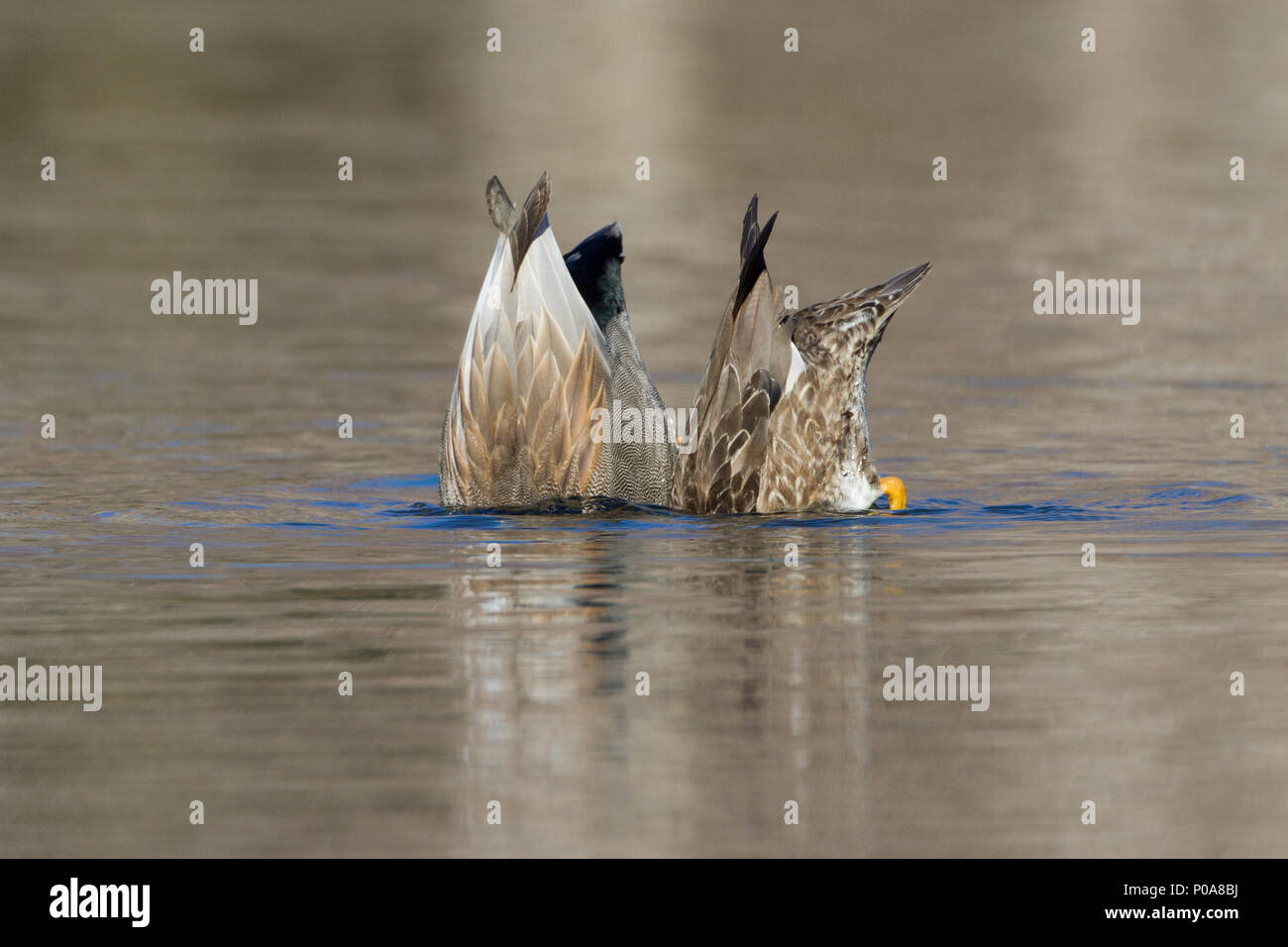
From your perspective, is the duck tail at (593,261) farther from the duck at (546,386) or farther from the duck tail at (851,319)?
the duck tail at (851,319)

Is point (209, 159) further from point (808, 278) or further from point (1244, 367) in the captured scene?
point (1244, 367)

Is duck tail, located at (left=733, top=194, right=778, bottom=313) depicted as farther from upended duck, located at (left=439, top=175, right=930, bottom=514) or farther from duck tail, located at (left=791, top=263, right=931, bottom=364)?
duck tail, located at (left=791, top=263, right=931, bottom=364)

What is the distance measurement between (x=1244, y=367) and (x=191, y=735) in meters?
10.4

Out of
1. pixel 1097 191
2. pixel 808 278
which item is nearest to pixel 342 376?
pixel 808 278

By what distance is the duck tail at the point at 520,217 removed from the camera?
10781 millimetres

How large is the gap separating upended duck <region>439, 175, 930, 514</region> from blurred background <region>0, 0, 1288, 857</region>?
9.3 inches

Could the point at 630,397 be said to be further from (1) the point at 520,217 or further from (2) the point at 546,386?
(1) the point at 520,217

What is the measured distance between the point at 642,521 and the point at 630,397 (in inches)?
24.5

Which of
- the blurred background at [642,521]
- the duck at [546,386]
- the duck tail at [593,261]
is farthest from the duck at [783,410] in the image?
the duck tail at [593,261]

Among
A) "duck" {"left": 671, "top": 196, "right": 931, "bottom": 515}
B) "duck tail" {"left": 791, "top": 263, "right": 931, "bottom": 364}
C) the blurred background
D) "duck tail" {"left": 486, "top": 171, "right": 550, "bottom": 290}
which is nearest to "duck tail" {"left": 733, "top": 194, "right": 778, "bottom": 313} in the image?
"duck" {"left": 671, "top": 196, "right": 931, "bottom": 515}

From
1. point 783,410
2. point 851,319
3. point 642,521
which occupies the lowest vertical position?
point 642,521

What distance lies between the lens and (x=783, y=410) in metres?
11.4

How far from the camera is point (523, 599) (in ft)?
31.5

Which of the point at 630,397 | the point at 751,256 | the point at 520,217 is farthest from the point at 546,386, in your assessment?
the point at 751,256
